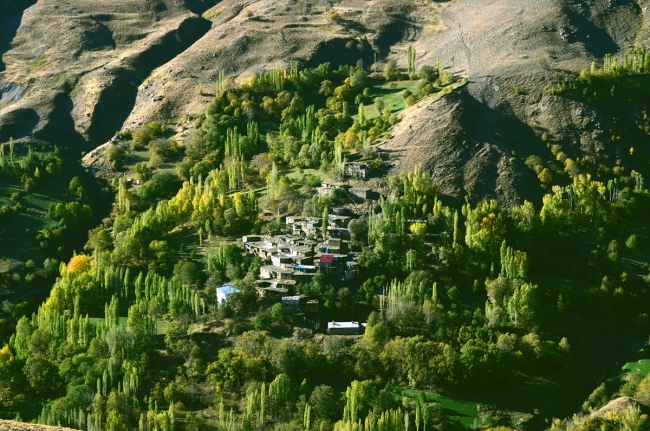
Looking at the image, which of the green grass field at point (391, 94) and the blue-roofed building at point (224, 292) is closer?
the blue-roofed building at point (224, 292)

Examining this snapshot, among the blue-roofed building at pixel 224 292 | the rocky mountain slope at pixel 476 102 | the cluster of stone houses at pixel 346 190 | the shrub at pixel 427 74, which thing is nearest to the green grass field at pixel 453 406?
the blue-roofed building at pixel 224 292

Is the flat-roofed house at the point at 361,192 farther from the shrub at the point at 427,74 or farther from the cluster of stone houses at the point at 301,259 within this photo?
the shrub at the point at 427,74

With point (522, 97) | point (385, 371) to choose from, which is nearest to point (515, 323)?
point (385, 371)

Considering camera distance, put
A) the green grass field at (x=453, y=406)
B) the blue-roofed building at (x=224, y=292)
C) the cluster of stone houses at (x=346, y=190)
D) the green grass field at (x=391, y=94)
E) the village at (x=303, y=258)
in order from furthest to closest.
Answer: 1. the green grass field at (x=391, y=94)
2. the cluster of stone houses at (x=346, y=190)
3. the village at (x=303, y=258)
4. the blue-roofed building at (x=224, y=292)
5. the green grass field at (x=453, y=406)

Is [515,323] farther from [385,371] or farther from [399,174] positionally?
[399,174]

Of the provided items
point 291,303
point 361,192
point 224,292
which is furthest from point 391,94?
point 224,292

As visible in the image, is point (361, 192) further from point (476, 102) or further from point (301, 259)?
point (476, 102)

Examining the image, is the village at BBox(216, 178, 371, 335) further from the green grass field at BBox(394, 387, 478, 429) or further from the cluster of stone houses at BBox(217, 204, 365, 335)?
the green grass field at BBox(394, 387, 478, 429)

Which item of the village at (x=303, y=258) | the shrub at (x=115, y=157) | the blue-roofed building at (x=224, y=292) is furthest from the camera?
the shrub at (x=115, y=157)
